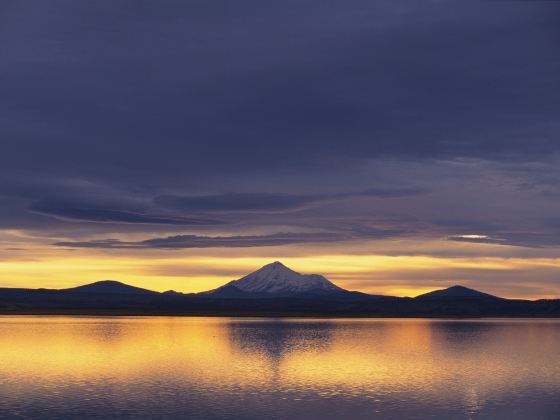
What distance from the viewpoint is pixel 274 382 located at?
51.1 metres

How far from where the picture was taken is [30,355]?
69.3 m

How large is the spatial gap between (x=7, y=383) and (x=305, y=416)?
74.9 feet

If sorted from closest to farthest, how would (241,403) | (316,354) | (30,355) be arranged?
1. (241,403)
2. (30,355)
3. (316,354)

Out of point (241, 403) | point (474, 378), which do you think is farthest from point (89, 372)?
point (474, 378)

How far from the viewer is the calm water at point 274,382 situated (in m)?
39.6

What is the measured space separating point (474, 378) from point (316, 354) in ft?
72.9

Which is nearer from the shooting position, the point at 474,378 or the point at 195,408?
the point at 195,408

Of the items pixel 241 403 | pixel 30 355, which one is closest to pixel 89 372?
pixel 30 355

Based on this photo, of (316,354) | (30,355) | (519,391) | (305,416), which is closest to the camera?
(305,416)

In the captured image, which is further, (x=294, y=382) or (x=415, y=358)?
(x=415, y=358)

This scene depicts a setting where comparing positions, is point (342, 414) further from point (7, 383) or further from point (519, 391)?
point (7, 383)

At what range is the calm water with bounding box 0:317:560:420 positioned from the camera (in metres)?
39.6

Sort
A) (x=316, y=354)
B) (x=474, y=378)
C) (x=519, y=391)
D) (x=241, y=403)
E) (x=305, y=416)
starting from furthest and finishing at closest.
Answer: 1. (x=316, y=354)
2. (x=474, y=378)
3. (x=519, y=391)
4. (x=241, y=403)
5. (x=305, y=416)

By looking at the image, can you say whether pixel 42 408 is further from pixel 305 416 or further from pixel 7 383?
pixel 305 416
